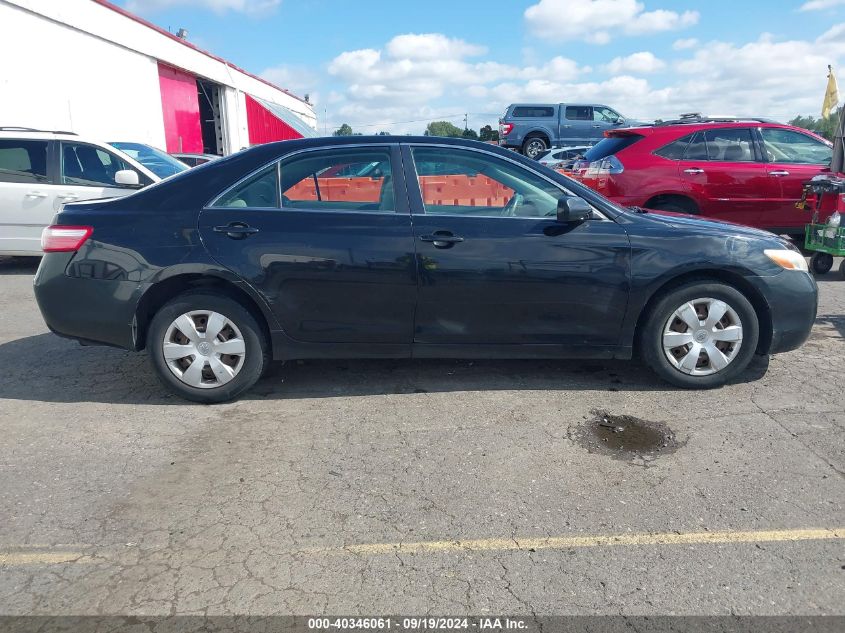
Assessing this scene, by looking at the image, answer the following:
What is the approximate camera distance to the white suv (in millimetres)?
8367

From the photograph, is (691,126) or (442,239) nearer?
(442,239)

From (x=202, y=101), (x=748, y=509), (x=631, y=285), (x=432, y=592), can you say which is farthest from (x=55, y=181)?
(x=202, y=101)

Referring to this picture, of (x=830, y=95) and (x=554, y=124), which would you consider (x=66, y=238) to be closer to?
(x=830, y=95)

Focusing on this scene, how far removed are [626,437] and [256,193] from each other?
2744 millimetres

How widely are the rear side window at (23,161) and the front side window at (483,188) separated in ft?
21.1

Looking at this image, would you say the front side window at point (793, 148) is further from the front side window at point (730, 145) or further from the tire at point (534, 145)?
the tire at point (534, 145)

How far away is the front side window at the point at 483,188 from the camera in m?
4.30

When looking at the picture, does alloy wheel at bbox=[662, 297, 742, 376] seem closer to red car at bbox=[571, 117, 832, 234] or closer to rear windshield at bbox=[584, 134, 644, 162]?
red car at bbox=[571, 117, 832, 234]

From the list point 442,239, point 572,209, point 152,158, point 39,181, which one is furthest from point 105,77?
point 572,209

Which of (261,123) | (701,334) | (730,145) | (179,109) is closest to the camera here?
(701,334)

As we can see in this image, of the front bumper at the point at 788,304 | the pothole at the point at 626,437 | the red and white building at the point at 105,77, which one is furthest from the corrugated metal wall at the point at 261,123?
the pothole at the point at 626,437

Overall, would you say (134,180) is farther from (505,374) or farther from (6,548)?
(6,548)

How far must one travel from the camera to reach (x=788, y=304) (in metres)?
4.39

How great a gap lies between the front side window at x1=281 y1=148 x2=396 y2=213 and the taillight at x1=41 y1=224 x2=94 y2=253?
129 cm
